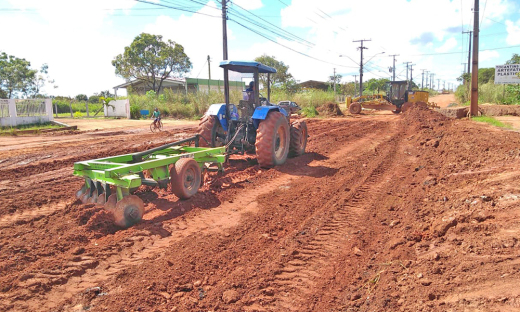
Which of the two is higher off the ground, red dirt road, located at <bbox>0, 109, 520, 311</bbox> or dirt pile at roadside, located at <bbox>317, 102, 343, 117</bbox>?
dirt pile at roadside, located at <bbox>317, 102, 343, 117</bbox>

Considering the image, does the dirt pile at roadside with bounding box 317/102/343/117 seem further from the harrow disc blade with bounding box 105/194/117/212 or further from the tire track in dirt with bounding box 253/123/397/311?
the harrow disc blade with bounding box 105/194/117/212

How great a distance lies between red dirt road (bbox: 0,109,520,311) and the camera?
10.2 feet

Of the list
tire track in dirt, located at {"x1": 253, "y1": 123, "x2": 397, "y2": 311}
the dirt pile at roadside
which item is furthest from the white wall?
tire track in dirt, located at {"x1": 253, "y1": 123, "x2": 397, "y2": 311}

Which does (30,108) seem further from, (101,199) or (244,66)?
(101,199)

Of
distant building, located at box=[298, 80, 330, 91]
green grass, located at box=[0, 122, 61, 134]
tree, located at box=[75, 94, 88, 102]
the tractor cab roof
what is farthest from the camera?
distant building, located at box=[298, 80, 330, 91]

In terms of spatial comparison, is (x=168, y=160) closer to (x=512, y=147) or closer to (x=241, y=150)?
(x=241, y=150)

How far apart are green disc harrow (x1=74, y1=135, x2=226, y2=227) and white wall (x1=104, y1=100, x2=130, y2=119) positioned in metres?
26.7

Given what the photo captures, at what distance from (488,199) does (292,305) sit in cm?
311

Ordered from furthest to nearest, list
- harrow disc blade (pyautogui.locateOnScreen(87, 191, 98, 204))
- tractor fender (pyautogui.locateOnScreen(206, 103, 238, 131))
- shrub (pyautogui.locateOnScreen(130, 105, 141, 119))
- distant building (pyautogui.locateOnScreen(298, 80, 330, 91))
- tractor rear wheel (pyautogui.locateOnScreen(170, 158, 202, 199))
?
1. distant building (pyautogui.locateOnScreen(298, 80, 330, 91))
2. shrub (pyautogui.locateOnScreen(130, 105, 141, 119))
3. tractor fender (pyautogui.locateOnScreen(206, 103, 238, 131))
4. tractor rear wheel (pyautogui.locateOnScreen(170, 158, 202, 199))
5. harrow disc blade (pyautogui.locateOnScreen(87, 191, 98, 204))

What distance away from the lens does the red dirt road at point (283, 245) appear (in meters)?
3.11

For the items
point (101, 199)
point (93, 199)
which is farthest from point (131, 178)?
point (93, 199)

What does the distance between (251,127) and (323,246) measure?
468cm

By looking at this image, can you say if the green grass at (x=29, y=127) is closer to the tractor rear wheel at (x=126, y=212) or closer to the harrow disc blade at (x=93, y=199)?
the harrow disc blade at (x=93, y=199)

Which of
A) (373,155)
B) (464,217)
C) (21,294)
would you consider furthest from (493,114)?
(21,294)
